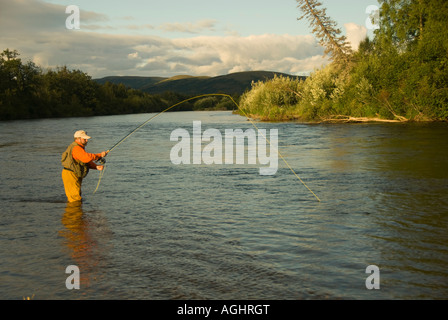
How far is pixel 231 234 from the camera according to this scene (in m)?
7.37

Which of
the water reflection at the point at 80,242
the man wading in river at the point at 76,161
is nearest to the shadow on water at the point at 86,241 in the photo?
the water reflection at the point at 80,242

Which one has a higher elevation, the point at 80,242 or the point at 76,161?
the point at 76,161

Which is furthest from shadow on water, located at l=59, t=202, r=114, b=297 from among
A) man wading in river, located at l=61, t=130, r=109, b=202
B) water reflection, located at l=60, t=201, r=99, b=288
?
man wading in river, located at l=61, t=130, r=109, b=202

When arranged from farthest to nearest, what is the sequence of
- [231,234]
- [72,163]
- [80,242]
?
[72,163] → [231,234] → [80,242]

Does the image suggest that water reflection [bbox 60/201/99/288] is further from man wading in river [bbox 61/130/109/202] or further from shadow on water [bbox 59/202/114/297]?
man wading in river [bbox 61/130/109/202]

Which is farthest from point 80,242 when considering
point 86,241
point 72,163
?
point 72,163

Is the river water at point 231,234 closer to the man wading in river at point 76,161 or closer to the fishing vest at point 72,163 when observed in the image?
the man wading in river at point 76,161

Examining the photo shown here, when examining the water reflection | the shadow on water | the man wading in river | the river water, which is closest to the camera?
the river water

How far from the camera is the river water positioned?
5273mm

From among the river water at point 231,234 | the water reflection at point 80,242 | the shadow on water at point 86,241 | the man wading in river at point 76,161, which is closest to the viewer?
the river water at point 231,234

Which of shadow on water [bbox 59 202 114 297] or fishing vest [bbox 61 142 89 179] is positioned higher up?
fishing vest [bbox 61 142 89 179]

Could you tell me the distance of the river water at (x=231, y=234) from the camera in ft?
17.3

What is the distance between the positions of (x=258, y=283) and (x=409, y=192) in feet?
21.1

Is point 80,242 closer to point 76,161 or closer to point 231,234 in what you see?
point 231,234
